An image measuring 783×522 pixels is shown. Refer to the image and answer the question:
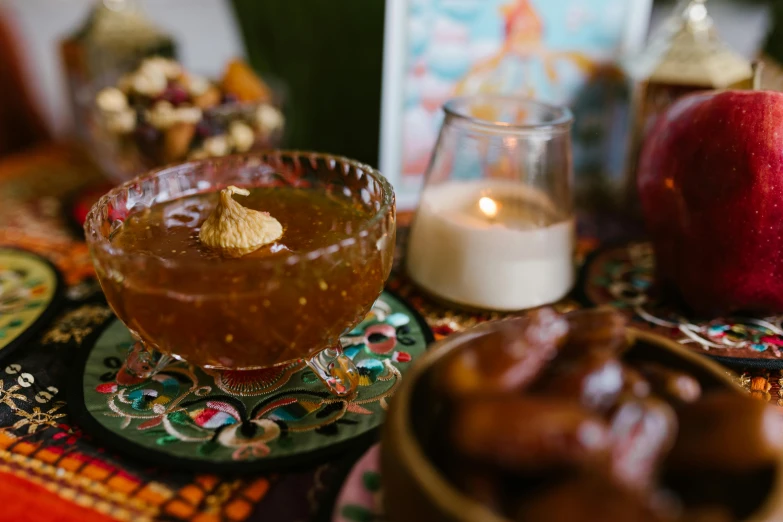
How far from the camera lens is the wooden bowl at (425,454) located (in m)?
0.26

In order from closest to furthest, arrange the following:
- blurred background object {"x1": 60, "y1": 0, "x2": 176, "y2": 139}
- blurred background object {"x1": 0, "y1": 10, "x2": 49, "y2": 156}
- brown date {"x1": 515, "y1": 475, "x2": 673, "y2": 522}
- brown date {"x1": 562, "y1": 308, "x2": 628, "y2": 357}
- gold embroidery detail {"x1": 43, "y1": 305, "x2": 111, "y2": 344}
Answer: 1. brown date {"x1": 515, "y1": 475, "x2": 673, "y2": 522}
2. brown date {"x1": 562, "y1": 308, "x2": 628, "y2": 357}
3. gold embroidery detail {"x1": 43, "y1": 305, "x2": 111, "y2": 344}
4. blurred background object {"x1": 60, "y1": 0, "x2": 176, "y2": 139}
5. blurred background object {"x1": 0, "y1": 10, "x2": 49, "y2": 156}

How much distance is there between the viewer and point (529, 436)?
266 millimetres

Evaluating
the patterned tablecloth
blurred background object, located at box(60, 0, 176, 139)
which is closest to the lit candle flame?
the patterned tablecloth

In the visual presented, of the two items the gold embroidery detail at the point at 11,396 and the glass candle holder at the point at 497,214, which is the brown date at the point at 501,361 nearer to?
the glass candle holder at the point at 497,214

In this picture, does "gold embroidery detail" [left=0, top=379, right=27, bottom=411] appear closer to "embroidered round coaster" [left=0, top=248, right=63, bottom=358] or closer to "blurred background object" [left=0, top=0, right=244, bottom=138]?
"embroidered round coaster" [left=0, top=248, right=63, bottom=358]

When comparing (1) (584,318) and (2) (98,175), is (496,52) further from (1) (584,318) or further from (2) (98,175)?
(2) (98,175)

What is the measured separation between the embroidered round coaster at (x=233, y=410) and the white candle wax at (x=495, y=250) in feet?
0.32

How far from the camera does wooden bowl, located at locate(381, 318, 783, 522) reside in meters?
0.26

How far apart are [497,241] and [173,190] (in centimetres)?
32

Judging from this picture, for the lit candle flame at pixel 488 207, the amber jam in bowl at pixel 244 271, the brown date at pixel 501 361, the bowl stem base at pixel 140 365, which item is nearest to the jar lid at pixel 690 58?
the lit candle flame at pixel 488 207

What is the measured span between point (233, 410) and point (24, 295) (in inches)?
12.4

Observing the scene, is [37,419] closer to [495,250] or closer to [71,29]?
[495,250]

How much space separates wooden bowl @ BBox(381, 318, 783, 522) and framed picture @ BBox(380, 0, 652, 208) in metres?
0.48

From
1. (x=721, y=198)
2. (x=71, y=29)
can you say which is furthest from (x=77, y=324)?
(x=71, y=29)
